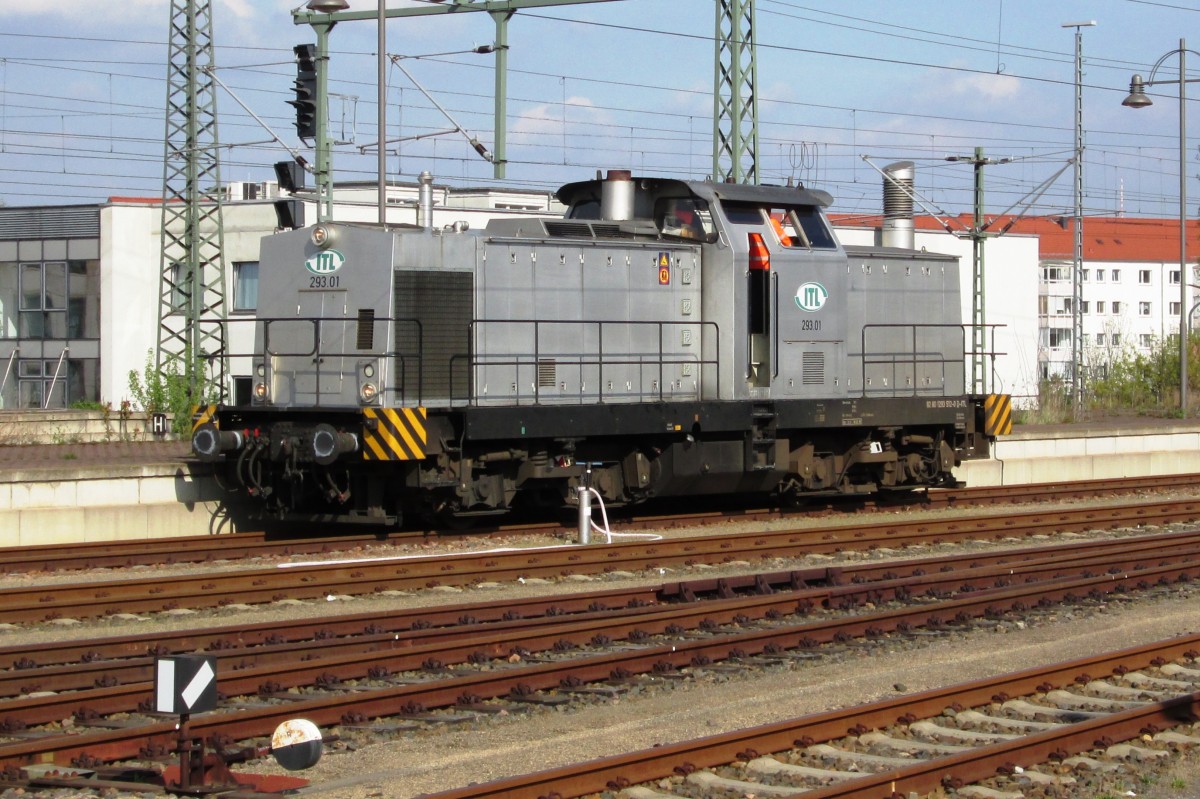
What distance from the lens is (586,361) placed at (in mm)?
14242

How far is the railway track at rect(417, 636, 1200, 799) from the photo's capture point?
566cm

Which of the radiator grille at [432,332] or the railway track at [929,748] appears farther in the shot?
the radiator grille at [432,332]

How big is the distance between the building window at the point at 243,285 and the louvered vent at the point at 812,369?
19412 mm

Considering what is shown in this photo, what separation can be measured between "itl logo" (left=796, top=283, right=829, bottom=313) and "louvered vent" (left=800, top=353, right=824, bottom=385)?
0.53 metres

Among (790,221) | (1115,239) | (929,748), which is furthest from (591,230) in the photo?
(1115,239)

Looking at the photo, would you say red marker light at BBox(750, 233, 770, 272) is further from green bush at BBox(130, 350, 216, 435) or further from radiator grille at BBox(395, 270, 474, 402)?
green bush at BBox(130, 350, 216, 435)

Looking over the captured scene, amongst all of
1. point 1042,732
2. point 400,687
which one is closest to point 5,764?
point 400,687

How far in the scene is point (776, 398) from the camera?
1519 centimetres

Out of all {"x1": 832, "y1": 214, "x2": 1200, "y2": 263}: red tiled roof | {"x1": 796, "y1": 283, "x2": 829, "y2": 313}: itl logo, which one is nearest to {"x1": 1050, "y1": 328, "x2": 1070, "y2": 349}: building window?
{"x1": 832, "y1": 214, "x2": 1200, "y2": 263}: red tiled roof

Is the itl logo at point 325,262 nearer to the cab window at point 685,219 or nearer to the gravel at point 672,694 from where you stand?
the cab window at point 685,219

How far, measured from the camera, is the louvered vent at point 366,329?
13164 mm

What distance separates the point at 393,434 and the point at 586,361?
250 cm

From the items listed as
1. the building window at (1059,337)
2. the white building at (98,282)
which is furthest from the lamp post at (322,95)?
the building window at (1059,337)

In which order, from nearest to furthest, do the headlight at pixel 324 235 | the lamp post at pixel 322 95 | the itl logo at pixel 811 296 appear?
1. the headlight at pixel 324 235
2. the itl logo at pixel 811 296
3. the lamp post at pixel 322 95
